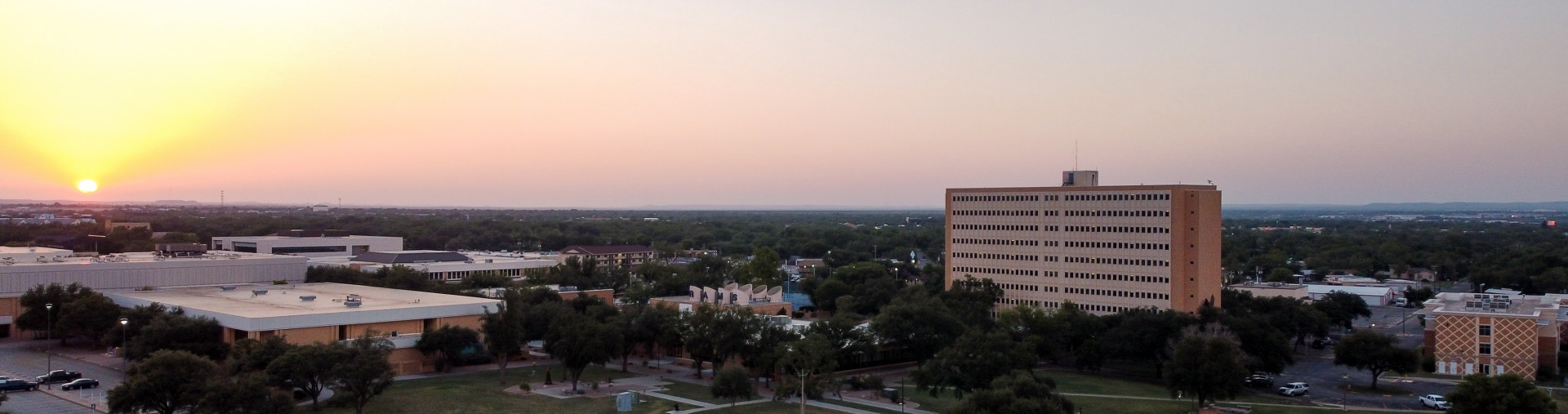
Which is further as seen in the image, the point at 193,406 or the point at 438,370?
the point at 438,370

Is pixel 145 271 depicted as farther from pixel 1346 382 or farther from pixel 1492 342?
pixel 1492 342

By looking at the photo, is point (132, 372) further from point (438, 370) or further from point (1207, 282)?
point (1207, 282)

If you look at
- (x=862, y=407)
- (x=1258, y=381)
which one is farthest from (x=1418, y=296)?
(x=862, y=407)

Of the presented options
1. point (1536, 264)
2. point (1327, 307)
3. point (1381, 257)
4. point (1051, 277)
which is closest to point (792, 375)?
point (1051, 277)

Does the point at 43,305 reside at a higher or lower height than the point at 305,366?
higher

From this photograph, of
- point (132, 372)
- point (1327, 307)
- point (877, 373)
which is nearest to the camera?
point (132, 372)

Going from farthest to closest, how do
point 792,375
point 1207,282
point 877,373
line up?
point 1207,282, point 877,373, point 792,375

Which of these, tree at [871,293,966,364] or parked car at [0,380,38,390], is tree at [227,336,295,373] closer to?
parked car at [0,380,38,390]
